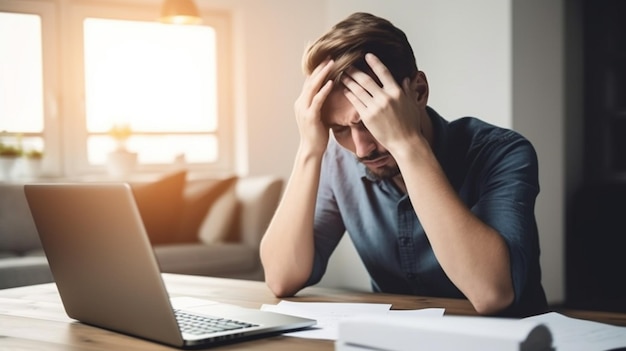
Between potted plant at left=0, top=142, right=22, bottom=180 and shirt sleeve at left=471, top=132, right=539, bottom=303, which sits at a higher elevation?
shirt sleeve at left=471, top=132, right=539, bottom=303

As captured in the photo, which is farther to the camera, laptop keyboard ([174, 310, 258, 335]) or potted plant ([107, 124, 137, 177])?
potted plant ([107, 124, 137, 177])

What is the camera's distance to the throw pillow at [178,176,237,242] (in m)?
4.04

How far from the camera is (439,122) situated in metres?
1.59

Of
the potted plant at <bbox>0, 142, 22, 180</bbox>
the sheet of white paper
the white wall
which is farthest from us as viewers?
the potted plant at <bbox>0, 142, 22, 180</bbox>

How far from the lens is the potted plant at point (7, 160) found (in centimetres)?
421

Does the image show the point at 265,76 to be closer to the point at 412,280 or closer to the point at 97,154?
the point at 97,154

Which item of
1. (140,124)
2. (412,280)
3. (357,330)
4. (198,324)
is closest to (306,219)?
(412,280)

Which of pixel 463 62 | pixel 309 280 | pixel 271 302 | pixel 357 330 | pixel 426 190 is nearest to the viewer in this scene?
pixel 357 330

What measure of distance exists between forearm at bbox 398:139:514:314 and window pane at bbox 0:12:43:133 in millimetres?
3721

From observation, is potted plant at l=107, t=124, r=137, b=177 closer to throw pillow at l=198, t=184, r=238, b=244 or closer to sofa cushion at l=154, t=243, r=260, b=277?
throw pillow at l=198, t=184, r=238, b=244

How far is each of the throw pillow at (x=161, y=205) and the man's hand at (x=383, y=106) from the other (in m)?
2.62

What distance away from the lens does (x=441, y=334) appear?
0.75 meters

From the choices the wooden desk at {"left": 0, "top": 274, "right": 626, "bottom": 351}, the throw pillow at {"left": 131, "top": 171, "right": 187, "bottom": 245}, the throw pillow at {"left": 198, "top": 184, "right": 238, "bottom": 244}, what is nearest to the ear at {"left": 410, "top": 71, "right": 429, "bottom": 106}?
the wooden desk at {"left": 0, "top": 274, "right": 626, "bottom": 351}

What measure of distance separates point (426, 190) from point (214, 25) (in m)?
3.98
